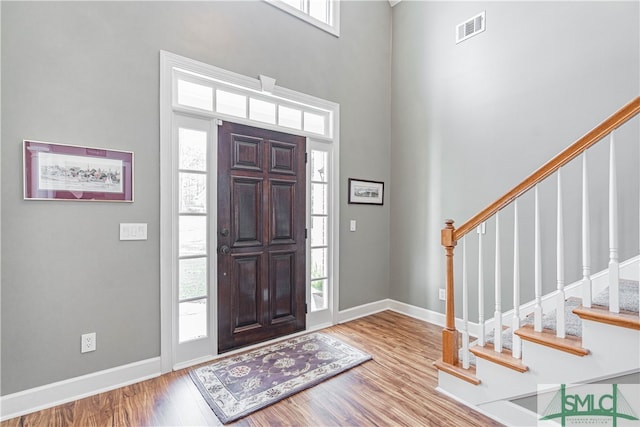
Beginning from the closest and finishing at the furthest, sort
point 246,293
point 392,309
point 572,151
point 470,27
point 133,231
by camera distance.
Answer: point 572,151 < point 133,231 < point 246,293 < point 470,27 < point 392,309

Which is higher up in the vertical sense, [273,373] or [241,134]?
[241,134]

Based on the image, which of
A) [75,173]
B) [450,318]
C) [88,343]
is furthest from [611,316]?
[75,173]

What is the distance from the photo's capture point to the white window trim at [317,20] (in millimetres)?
3076

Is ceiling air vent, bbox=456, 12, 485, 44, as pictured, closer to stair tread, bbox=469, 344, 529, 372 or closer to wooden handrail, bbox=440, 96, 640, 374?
wooden handrail, bbox=440, 96, 640, 374

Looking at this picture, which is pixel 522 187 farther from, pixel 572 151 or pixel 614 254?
pixel 614 254

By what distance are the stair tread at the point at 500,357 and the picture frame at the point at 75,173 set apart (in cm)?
270

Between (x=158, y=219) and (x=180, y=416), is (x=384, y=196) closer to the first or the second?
(x=158, y=219)

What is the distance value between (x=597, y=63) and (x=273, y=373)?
3593 millimetres

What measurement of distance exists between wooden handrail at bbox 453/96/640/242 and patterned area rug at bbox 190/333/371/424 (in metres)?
1.57

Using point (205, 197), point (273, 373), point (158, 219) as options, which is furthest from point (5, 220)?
point (273, 373)

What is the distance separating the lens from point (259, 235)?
2.98 m

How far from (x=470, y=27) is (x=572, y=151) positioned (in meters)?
2.31

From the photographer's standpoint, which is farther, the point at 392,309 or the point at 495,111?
the point at 392,309

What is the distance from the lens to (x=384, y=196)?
405 centimetres
